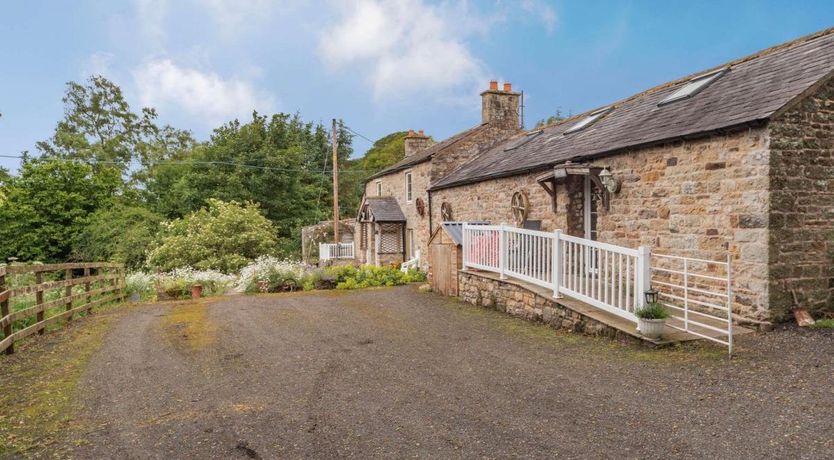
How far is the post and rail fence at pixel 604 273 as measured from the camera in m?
6.79

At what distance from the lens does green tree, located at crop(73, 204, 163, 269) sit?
87.1ft

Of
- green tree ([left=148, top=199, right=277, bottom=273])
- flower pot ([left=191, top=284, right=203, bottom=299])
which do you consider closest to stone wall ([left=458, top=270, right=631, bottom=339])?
flower pot ([left=191, top=284, right=203, bottom=299])

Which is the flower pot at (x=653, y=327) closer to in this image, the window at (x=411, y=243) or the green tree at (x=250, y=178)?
the window at (x=411, y=243)

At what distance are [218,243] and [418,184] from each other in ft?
29.7

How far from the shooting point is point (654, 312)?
6.54 metres

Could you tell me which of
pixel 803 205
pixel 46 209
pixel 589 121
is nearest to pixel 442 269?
pixel 589 121

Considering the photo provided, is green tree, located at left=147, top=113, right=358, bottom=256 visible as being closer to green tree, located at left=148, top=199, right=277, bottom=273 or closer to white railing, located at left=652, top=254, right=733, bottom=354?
green tree, located at left=148, top=199, right=277, bottom=273

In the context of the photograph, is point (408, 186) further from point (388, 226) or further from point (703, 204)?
point (703, 204)

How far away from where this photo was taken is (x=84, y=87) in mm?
38062

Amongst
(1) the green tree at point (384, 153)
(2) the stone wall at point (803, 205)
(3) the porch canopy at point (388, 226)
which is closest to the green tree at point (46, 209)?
(3) the porch canopy at point (388, 226)

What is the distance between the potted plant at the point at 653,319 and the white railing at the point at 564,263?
233 mm

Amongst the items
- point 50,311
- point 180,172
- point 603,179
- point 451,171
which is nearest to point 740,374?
point 603,179

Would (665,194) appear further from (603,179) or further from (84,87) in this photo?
(84,87)

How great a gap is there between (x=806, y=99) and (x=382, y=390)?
7.25 meters
